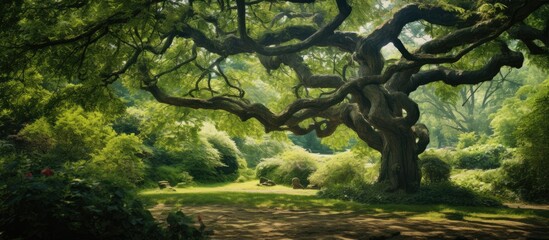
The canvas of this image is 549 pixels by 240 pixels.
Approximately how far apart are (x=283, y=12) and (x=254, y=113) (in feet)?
19.7

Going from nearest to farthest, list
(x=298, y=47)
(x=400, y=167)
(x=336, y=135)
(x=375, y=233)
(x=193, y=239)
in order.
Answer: (x=193, y=239), (x=375, y=233), (x=298, y=47), (x=400, y=167), (x=336, y=135)

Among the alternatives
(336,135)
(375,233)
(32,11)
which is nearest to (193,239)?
(375,233)

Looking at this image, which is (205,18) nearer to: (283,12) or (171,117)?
(283,12)

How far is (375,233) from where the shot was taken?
8031 mm

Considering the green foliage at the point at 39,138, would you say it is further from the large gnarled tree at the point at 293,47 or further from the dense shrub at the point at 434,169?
the dense shrub at the point at 434,169

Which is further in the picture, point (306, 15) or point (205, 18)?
point (306, 15)

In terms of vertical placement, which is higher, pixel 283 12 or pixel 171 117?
pixel 283 12

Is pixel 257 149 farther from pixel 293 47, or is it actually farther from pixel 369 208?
pixel 369 208

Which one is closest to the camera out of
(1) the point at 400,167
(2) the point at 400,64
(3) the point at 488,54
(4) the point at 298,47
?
(2) the point at 400,64

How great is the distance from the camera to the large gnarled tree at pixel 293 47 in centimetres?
982

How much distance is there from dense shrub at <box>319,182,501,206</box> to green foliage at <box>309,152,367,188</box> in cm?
593

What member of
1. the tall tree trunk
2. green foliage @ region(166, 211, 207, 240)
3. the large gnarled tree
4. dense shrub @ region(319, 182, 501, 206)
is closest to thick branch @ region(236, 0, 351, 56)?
the large gnarled tree

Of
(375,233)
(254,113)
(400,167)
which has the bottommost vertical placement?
(375,233)

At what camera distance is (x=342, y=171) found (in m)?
21.5
